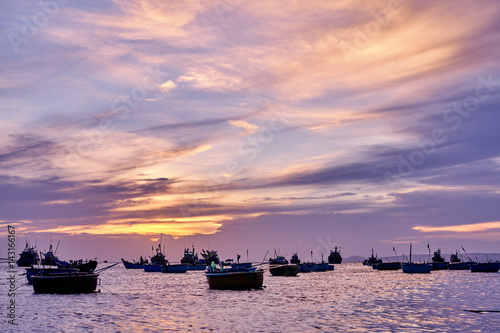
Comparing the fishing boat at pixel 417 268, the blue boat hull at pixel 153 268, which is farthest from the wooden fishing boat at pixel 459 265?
the blue boat hull at pixel 153 268

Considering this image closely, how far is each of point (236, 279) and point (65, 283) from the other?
22.5 metres

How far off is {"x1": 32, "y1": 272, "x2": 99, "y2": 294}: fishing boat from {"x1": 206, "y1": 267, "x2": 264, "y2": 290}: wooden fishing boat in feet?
54.2

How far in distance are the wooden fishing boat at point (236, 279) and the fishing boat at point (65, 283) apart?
16.5 m

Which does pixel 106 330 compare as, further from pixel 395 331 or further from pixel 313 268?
pixel 313 268

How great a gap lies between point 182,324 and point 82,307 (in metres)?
18.7

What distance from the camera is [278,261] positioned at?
200m

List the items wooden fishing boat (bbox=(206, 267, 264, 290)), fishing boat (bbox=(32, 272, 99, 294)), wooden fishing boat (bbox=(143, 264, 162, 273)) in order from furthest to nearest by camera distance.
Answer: wooden fishing boat (bbox=(143, 264, 162, 273))
wooden fishing boat (bbox=(206, 267, 264, 290))
fishing boat (bbox=(32, 272, 99, 294))

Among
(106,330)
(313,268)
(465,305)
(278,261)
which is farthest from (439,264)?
(106,330)

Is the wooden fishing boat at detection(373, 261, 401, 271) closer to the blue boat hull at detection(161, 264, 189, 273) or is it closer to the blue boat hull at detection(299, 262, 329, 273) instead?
the blue boat hull at detection(299, 262, 329, 273)

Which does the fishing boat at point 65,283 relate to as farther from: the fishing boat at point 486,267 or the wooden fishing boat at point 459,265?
the wooden fishing boat at point 459,265

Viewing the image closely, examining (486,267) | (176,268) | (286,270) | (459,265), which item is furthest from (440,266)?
(176,268)

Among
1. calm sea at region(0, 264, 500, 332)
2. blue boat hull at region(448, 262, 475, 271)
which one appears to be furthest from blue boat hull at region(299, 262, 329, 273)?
calm sea at region(0, 264, 500, 332)

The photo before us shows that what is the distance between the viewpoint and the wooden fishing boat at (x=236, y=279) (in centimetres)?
6325

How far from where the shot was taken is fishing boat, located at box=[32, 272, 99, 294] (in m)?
60.3
